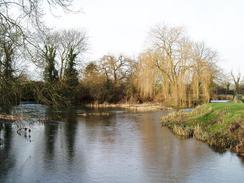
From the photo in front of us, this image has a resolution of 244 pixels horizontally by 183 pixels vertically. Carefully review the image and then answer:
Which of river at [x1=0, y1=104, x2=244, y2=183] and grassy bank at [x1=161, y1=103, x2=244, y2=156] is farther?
grassy bank at [x1=161, y1=103, x2=244, y2=156]

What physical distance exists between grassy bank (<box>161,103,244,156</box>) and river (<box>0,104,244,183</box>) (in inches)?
22.8

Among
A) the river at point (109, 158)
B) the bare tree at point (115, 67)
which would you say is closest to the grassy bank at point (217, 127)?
the river at point (109, 158)

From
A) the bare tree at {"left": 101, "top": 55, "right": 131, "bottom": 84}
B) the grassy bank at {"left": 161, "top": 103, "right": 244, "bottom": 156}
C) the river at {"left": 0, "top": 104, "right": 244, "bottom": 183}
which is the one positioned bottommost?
the river at {"left": 0, "top": 104, "right": 244, "bottom": 183}

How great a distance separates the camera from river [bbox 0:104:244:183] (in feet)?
32.5

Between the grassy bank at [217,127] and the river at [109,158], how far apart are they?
0.58m

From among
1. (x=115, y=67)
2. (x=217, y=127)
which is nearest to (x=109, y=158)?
(x=217, y=127)

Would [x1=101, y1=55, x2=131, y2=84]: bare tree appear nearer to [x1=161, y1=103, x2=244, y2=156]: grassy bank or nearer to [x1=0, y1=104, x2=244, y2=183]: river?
[x1=161, y1=103, x2=244, y2=156]: grassy bank

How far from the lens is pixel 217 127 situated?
640 inches

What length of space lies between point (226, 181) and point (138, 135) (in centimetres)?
826

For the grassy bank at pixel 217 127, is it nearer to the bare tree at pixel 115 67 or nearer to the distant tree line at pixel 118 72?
the distant tree line at pixel 118 72

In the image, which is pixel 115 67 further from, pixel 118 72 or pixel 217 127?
pixel 217 127

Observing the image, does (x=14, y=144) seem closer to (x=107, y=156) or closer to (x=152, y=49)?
(x=107, y=156)

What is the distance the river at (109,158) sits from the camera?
9.90 meters

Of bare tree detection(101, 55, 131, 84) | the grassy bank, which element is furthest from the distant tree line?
the grassy bank
